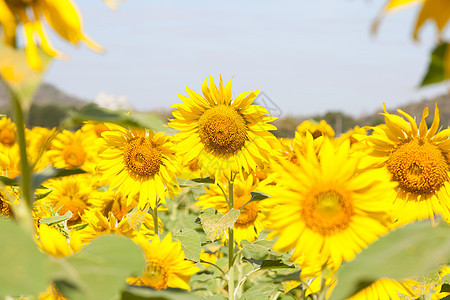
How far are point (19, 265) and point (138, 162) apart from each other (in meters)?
1.83

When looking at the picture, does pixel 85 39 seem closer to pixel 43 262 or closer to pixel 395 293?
pixel 43 262

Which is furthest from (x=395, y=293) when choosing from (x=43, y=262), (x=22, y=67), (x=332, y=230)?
(x=22, y=67)

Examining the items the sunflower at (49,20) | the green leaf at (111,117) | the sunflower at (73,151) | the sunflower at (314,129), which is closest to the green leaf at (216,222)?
the sunflower at (314,129)

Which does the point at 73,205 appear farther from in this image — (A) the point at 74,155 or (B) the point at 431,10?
(B) the point at 431,10

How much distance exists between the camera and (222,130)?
2533mm

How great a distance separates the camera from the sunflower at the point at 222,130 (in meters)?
2.53

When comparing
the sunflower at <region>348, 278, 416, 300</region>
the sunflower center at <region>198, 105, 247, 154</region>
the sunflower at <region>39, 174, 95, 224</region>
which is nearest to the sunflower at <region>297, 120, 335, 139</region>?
the sunflower center at <region>198, 105, 247, 154</region>

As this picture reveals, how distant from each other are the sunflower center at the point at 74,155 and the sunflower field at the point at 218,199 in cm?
132

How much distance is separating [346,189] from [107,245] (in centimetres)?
74

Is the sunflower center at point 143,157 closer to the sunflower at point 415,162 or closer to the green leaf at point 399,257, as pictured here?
the sunflower at point 415,162

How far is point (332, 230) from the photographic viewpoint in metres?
1.40

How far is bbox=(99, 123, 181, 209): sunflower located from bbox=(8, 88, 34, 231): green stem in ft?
5.19

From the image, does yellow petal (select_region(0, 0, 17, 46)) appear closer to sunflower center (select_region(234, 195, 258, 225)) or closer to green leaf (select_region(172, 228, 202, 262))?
green leaf (select_region(172, 228, 202, 262))

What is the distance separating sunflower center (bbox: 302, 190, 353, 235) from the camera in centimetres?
139
